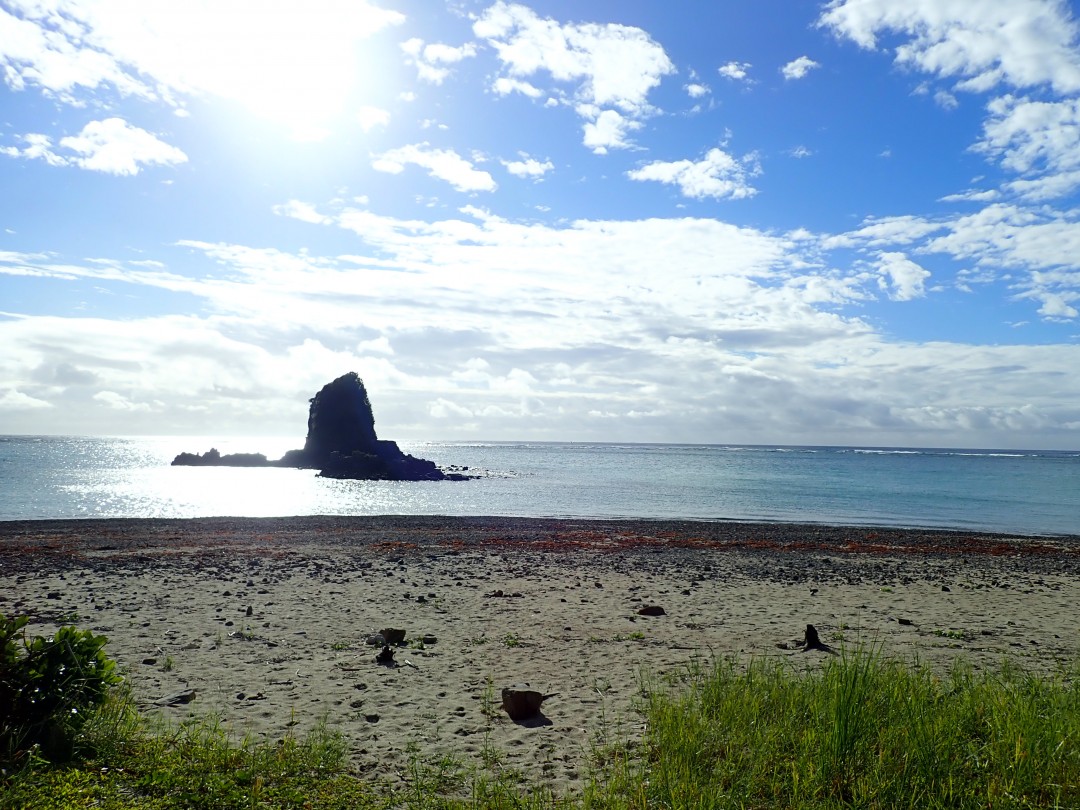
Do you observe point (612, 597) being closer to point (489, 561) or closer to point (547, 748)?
point (489, 561)

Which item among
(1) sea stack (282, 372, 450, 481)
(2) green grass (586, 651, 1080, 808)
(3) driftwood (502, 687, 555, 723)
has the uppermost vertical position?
(1) sea stack (282, 372, 450, 481)

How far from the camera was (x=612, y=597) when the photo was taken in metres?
15.9

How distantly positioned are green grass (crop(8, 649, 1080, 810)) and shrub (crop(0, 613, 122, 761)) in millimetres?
236

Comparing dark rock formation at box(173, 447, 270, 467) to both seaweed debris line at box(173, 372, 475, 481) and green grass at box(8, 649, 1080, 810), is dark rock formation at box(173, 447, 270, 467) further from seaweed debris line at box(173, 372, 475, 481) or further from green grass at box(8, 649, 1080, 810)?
green grass at box(8, 649, 1080, 810)

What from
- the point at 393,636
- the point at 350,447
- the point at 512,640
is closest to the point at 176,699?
the point at 393,636

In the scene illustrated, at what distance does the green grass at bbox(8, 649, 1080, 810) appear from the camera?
5.39 meters

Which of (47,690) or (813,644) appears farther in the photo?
(813,644)

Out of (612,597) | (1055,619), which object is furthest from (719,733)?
(1055,619)

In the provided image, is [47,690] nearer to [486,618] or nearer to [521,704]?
[521,704]

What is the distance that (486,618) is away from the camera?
13.6m

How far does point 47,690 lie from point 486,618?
8.40 meters

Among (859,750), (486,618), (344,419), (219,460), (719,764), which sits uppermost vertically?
(344,419)

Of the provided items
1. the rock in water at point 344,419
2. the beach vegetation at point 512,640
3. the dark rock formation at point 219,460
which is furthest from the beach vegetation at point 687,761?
the dark rock formation at point 219,460

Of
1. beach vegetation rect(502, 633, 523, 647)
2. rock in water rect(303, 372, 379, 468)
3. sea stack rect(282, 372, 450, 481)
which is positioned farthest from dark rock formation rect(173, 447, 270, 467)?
beach vegetation rect(502, 633, 523, 647)
